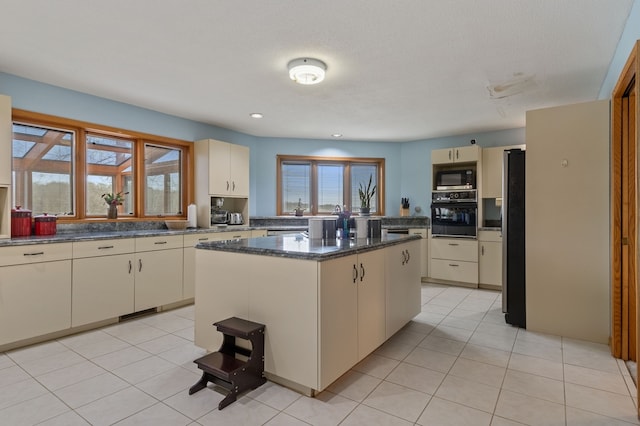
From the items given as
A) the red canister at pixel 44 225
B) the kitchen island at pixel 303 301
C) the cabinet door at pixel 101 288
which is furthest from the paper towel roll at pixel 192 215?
the kitchen island at pixel 303 301

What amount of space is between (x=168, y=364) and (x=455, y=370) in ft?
6.91

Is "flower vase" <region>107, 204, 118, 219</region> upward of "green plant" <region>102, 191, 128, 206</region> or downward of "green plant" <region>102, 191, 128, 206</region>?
downward

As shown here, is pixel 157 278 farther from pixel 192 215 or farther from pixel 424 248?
pixel 424 248

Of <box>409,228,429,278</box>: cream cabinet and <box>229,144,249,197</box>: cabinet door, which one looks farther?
<box>409,228,429,278</box>: cream cabinet

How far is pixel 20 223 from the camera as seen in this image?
120 inches

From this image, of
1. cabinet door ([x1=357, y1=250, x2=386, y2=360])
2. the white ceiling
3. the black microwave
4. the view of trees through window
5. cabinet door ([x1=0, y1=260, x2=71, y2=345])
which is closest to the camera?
the white ceiling

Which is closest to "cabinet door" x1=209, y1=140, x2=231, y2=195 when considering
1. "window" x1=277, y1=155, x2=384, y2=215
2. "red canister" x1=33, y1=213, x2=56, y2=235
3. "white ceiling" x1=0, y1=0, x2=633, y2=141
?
"white ceiling" x1=0, y1=0, x2=633, y2=141

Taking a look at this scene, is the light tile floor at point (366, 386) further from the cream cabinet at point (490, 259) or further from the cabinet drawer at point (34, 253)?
the cream cabinet at point (490, 259)

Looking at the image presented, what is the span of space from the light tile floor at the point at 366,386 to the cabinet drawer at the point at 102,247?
744mm

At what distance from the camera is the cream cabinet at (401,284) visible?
A: 2.82 m

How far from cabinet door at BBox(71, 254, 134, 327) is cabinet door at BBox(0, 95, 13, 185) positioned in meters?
0.90

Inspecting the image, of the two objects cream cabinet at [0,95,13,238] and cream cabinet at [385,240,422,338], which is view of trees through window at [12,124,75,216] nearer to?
cream cabinet at [0,95,13,238]

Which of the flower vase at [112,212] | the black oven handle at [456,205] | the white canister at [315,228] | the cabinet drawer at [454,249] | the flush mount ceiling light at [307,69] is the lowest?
the cabinet drawer at [454,249]

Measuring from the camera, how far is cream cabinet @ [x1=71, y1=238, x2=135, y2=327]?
307 cm
